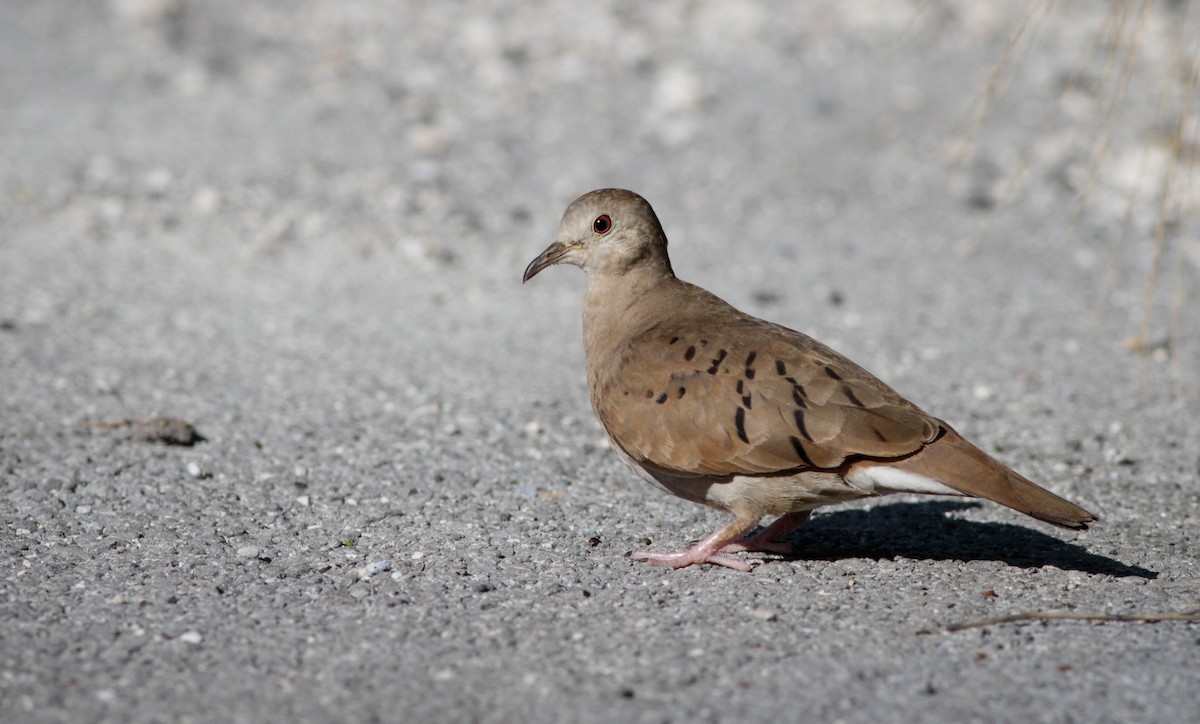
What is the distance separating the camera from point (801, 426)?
391 cm

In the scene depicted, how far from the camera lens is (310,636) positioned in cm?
354

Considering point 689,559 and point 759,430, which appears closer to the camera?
point 759,430

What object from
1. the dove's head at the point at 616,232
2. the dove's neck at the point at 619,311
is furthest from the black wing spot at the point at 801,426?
the dove's head at the point at 616,232

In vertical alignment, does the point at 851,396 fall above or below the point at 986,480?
above

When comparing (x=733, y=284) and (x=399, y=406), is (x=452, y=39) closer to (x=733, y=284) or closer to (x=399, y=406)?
(x=733, y=284)

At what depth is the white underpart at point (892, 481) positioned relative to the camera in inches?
152

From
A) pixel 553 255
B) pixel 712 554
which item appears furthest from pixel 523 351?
pixel 712 554

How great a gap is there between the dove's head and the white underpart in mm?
1239

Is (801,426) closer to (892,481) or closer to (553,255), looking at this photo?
(892,481)

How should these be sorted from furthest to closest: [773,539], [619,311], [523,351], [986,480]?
[523,351] → [619,311] → [773,539] → [986,480]

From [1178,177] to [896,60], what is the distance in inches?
101

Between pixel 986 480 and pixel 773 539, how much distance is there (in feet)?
3.01

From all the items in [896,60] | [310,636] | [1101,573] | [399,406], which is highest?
[896,60]

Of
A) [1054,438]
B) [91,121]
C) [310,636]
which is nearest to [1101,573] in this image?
[1054,438]
